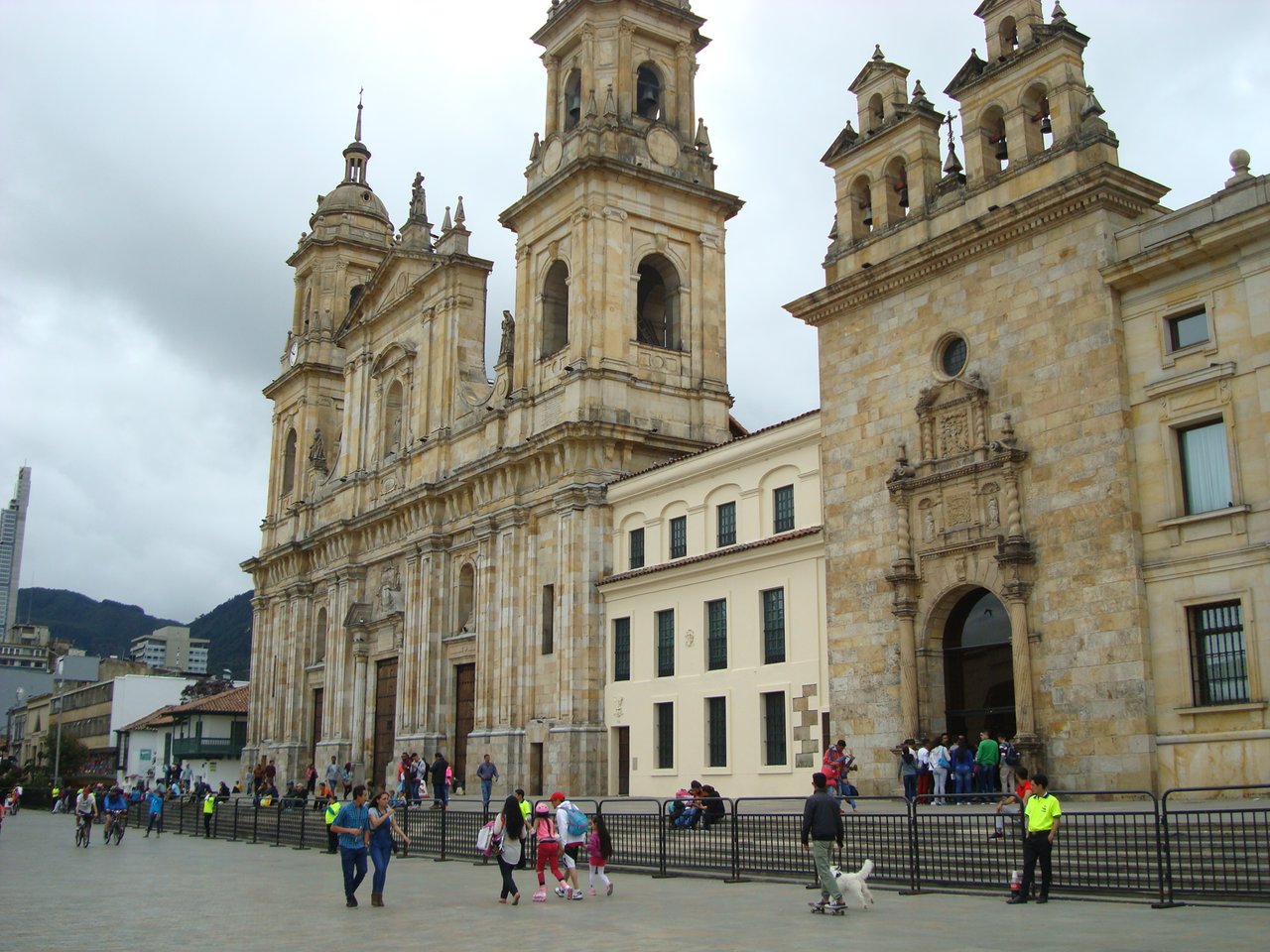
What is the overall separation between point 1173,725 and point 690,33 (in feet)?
114

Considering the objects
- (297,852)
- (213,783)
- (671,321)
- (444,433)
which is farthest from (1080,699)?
(213,783)

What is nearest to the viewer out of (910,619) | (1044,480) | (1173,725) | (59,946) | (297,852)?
(59,946)

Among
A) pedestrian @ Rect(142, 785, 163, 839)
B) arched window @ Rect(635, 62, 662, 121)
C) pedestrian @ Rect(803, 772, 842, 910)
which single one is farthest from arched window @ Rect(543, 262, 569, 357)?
pedestrian @ Rect(803, 772, 842, 910)

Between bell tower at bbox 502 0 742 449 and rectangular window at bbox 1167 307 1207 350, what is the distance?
21403 mm

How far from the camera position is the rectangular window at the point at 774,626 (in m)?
33.8

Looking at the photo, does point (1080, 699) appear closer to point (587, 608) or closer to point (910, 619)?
point (910, 619)

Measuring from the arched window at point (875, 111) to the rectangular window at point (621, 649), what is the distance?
16588 mm

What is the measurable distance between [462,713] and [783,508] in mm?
17061

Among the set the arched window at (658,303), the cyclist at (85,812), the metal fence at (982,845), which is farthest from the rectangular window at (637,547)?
the cyclist at (85,812)

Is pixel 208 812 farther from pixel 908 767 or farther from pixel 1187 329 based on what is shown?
pixel 1187 329

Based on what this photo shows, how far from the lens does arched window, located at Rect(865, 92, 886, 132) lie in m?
30.6

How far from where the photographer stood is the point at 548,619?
42844 millimetres

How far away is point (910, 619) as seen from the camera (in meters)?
26.8

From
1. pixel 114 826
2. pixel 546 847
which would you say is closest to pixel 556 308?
pixel 114 826
